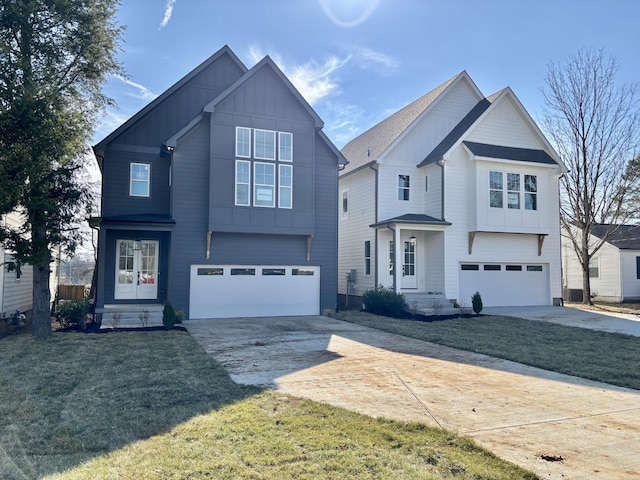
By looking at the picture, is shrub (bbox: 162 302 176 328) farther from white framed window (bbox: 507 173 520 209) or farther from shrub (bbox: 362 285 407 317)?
white framed window (bbox: 507 173 520 209)

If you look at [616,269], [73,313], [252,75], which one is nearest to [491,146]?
[252,75]

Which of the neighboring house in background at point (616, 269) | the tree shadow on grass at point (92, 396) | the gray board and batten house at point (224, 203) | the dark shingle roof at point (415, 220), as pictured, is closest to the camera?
the tree shadow on grass at point (92, 396)

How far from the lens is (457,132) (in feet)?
64.1

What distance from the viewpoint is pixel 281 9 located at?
12.3m

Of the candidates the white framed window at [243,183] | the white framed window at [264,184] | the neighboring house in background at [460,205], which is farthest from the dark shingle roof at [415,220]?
the white framed window at [243,183]

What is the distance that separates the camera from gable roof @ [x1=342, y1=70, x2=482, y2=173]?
19.4 m

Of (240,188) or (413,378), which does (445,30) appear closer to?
(240,188)

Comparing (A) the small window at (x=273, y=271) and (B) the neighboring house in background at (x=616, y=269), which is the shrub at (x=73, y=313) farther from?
(B) the neighboring house in background at (x=616, y=269)

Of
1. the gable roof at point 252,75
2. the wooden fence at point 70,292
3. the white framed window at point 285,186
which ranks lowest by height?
the wooden fence at point 70,292

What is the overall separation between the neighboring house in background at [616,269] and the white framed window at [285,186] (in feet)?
57.8

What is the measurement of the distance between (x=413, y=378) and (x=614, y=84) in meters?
19.7

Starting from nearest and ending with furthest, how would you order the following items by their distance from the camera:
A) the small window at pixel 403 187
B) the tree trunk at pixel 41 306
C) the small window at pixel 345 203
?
the tree trunk at pixel 41 306, the small window at pixel 403 187, the small window at pixel 345 203

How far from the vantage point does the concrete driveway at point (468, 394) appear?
14.5ft

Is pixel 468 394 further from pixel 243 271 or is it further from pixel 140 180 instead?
pixel 140 180
